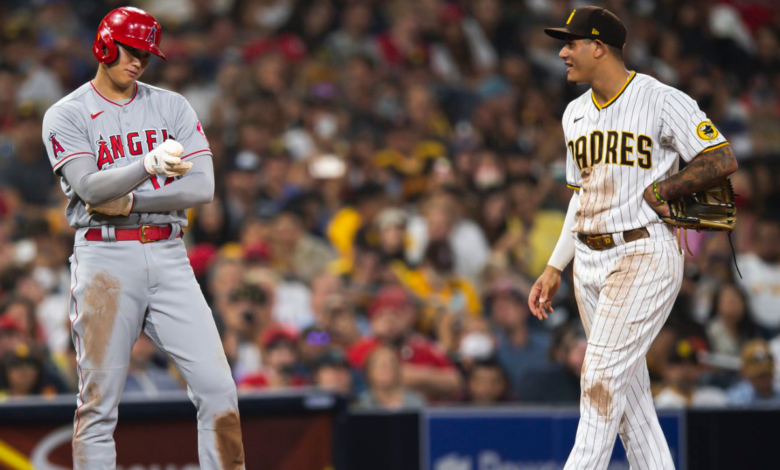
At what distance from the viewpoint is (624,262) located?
390 centimetres

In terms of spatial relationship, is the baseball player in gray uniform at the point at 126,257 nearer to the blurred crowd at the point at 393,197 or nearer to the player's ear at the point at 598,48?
the player's ear at the point at 598,48

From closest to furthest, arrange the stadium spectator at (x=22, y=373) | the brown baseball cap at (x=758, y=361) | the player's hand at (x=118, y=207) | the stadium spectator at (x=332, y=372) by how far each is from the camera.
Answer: the player's hand at (x=118, y=207), the stadium spectator at (x=22, y=373), the stadium spectator at (x=332, y=372), the brown baseball cap at (x=758, y=361)

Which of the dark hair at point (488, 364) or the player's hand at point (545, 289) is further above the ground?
the player's hand at point (545, 289)

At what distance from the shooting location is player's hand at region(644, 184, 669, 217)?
3861 millimetres

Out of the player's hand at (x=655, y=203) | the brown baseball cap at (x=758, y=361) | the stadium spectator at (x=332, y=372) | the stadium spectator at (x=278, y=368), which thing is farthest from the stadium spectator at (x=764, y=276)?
the player's hand at (x=655, y=203)

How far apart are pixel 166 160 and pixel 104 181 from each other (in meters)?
0.25

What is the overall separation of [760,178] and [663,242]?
21.3 ft

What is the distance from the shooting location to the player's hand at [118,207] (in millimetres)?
3678

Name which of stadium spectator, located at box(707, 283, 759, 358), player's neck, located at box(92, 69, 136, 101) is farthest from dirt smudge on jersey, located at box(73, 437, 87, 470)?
stadium spectator, located at box(707, 283, 759, 358)

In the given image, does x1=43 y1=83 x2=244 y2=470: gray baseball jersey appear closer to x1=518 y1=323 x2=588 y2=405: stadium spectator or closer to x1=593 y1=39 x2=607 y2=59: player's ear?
x1=593 y1=39 x2=607 y2=59: player's ear

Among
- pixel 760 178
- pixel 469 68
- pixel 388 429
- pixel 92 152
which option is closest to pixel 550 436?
pixel 388 429

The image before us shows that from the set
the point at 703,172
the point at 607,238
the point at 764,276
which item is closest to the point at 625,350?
the point at 607,238

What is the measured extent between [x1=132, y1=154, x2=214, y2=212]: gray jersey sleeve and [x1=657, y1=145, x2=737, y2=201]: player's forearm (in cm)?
165

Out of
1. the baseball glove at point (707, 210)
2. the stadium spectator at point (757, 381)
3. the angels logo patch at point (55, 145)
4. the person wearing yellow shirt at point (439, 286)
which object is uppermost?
the angels logo patch at point (55, 145)
